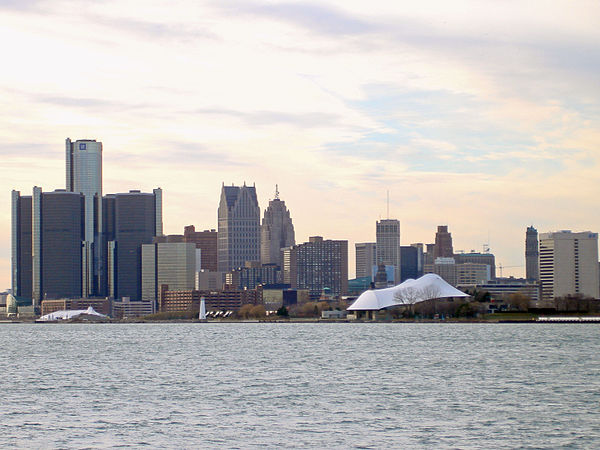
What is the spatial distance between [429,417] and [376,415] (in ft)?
7.16

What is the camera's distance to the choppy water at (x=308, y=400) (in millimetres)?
38844

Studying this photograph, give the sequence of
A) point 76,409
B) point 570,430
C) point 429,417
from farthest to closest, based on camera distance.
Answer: point 76,409, point 429,417, point 570,430

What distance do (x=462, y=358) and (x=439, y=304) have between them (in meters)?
121

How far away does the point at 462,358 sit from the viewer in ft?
251

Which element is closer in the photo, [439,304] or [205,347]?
[205,347]

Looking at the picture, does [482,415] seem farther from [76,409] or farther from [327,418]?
[76,409]

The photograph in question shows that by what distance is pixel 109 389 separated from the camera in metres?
56.3

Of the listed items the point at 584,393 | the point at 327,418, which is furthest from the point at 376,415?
the point at 584,393

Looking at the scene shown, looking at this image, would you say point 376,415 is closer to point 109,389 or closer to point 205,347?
point 109,389

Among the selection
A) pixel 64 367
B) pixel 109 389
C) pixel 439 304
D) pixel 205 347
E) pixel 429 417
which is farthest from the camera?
pixel 439 304

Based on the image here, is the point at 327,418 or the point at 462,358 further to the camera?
the point at 462,358

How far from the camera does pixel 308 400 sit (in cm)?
4959

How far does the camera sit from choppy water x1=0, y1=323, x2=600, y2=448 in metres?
38.8

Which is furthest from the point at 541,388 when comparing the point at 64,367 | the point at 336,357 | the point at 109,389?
the point at 64,367
